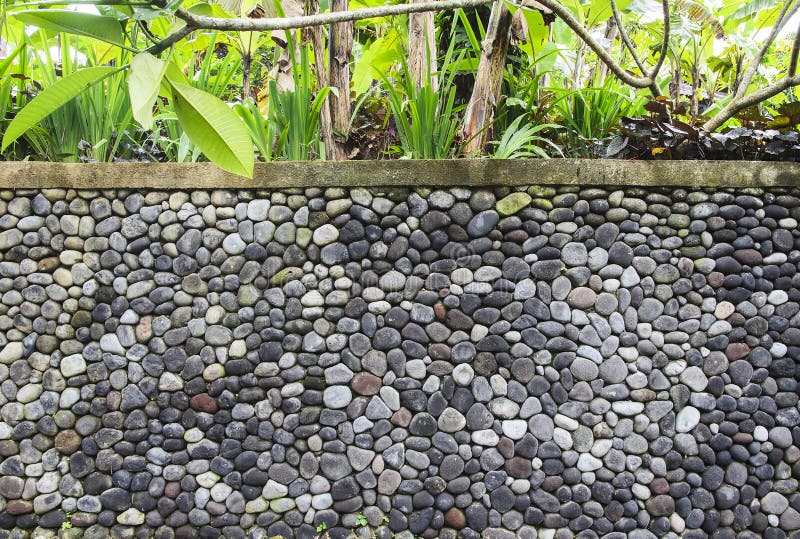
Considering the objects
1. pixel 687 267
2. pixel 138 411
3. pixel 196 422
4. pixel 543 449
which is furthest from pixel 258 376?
pixel 687 267

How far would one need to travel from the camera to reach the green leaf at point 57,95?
106cm

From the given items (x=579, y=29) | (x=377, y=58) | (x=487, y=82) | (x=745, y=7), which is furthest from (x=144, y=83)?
(x=745, y=7)

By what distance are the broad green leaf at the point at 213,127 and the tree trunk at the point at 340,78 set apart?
6.97 feet

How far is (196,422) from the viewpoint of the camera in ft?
9.86

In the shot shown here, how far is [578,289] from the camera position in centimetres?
297

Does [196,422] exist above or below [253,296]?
below

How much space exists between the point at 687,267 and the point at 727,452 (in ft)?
3.02

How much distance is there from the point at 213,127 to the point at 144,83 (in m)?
0.15

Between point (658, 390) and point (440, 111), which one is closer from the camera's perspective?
point (658, 390)

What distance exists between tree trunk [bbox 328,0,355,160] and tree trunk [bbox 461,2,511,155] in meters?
0.67

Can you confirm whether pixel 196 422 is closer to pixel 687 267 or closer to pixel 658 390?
pixel 658 390

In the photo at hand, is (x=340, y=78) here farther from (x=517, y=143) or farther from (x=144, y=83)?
(x=144, y=83)

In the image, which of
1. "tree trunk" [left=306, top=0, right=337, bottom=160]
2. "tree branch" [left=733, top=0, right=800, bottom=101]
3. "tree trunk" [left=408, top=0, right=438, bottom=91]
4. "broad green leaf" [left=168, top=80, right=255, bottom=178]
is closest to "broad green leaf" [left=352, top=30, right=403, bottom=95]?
"tree trunk" [left=408, top=0, right=438, bottom=91]

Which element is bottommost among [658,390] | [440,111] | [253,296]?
[658,390]
